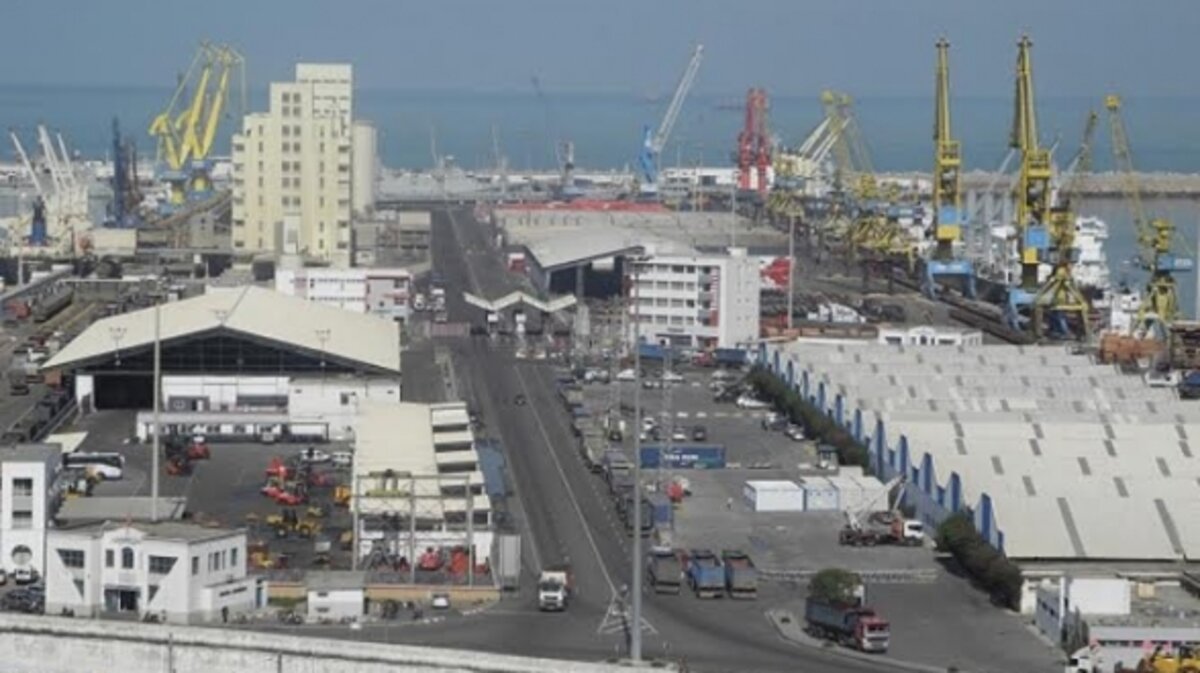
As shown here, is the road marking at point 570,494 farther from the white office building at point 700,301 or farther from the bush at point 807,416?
the white office building at point 700,301

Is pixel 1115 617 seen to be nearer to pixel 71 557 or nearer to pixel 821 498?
pixel 821 498

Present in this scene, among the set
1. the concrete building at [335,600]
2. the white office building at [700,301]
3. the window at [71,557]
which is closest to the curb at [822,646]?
the concrete building at [335,600]

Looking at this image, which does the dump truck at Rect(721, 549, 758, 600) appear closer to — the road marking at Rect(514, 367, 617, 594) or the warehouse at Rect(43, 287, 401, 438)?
the road marking at Rect(514, 367, 617, 594)

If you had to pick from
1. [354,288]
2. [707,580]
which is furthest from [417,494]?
[354,288]

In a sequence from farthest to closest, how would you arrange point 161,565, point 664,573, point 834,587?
point 664,573 → point 834,587 → point 161,565

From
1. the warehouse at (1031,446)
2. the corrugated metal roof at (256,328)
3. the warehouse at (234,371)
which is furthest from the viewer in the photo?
the corrugated metal roof at (256,328)

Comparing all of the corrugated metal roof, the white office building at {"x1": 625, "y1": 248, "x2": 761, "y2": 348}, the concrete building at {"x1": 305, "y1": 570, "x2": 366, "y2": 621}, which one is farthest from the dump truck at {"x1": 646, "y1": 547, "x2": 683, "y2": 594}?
the white office building at {"x1": 625, "y1": 248, "x2": 761, "y2": 348}
